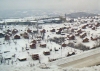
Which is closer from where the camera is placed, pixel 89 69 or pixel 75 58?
pixel 89 69

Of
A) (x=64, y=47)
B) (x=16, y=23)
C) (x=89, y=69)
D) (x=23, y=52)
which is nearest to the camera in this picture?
(x=89, y=69)

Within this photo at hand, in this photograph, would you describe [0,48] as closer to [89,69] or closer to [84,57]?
[84,57]

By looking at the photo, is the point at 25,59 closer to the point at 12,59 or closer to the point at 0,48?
the point at 12,59

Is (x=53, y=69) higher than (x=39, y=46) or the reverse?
higher

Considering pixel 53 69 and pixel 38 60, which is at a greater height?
pixel 53 69

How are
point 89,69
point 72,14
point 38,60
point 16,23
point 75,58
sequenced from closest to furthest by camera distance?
point 89,69, point 75,58, point 38,60, point 16,23, point 72,14

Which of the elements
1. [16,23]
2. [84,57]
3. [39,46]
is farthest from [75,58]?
[16,23]

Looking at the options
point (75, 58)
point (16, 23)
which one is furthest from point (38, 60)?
point (16, 23)

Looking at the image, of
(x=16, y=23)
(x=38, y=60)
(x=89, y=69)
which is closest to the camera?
(x=89, y=69)

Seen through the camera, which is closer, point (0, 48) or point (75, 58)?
point (75, 58)
